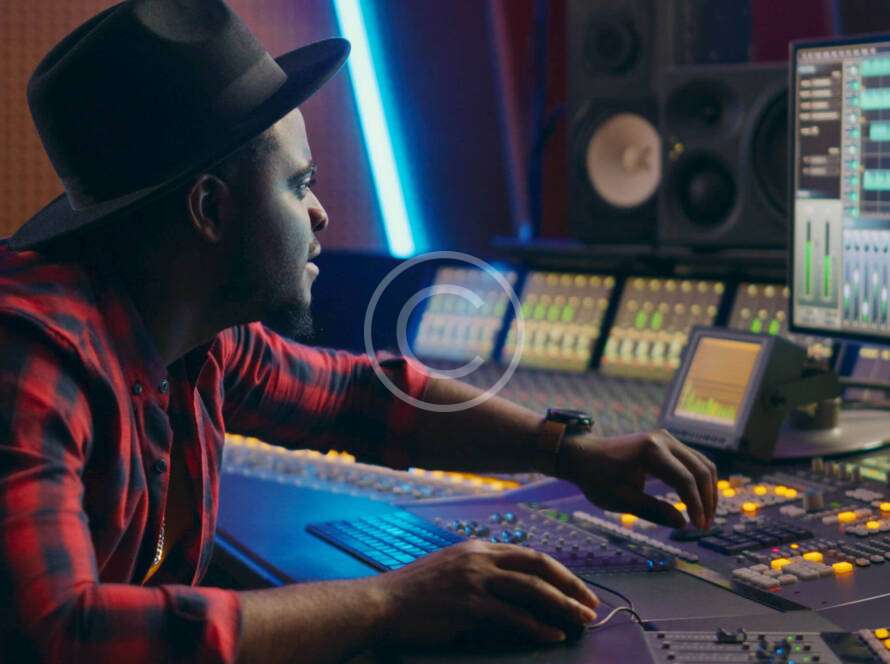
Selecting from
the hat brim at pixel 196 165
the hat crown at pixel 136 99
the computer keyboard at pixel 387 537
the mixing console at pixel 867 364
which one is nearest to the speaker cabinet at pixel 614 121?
the mixing console at pixel 867 364

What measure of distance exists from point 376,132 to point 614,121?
0.64 metres

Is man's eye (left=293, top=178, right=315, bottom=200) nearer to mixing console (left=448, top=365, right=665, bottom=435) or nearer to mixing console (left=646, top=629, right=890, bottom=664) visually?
mixing console (left=646, top=629, right=890, bottom=664)

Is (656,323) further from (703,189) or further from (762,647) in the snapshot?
(762,647)

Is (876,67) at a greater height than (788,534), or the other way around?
(876,67)

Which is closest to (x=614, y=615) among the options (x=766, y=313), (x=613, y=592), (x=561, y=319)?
(x=613, y=592)

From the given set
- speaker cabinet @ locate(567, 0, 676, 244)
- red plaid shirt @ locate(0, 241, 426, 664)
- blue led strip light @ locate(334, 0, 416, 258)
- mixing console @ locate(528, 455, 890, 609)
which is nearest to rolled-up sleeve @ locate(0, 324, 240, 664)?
red plaid shirt @ locate(0, 241, 426, 664)

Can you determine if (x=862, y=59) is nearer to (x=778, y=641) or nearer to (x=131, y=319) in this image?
(x=778, y=641)

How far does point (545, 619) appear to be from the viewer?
0.94m

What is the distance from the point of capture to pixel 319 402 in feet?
4.75

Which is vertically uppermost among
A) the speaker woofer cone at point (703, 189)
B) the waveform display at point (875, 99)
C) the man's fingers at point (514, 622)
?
the waveform display at point (875, 99)

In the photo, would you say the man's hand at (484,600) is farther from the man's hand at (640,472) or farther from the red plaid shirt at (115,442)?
the man's hand at (640,472)

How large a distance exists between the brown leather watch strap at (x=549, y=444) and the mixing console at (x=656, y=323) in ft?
1.85

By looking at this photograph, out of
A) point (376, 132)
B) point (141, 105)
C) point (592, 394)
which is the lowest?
point (592, 394)

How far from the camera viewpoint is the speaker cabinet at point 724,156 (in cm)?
194
